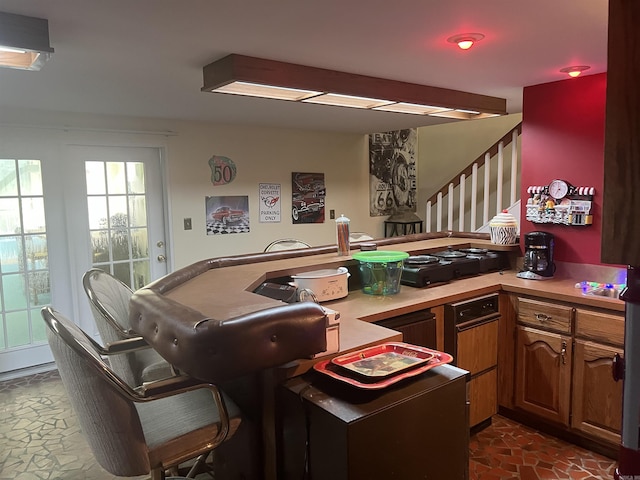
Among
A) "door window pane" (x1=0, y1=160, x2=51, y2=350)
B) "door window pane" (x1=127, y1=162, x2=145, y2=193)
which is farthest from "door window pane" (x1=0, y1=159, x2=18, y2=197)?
"door window pane" (x1=127, y1=162, x2=145, y2=193)

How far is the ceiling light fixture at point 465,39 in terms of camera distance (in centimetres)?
203

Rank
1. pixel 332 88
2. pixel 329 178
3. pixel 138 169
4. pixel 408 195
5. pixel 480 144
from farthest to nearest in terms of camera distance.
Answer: pixel 408 195 < pixel 480 144 < pixel 329 178 < pixel 138 169 < pixel 332 88

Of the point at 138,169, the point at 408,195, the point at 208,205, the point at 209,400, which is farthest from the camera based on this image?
the point at 408,195

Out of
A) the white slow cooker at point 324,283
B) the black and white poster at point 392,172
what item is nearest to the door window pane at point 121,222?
the white slow cooker at point 324,283

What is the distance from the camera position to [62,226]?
409cm

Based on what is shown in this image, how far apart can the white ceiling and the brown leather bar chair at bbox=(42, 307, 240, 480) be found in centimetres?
115

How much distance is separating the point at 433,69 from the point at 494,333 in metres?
1.55

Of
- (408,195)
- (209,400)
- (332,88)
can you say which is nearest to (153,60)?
(332,88)

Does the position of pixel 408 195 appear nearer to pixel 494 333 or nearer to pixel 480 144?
pixel 480 144

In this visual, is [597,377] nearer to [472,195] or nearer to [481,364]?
[481,364]

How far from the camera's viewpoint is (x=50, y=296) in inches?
161

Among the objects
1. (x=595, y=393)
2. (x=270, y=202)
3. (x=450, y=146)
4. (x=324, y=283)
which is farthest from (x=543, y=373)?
(x=450, y=146)

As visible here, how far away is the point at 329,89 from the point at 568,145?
1.58 metres

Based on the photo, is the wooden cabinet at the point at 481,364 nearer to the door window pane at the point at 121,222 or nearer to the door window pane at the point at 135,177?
the door window pane at the point at 121,222
